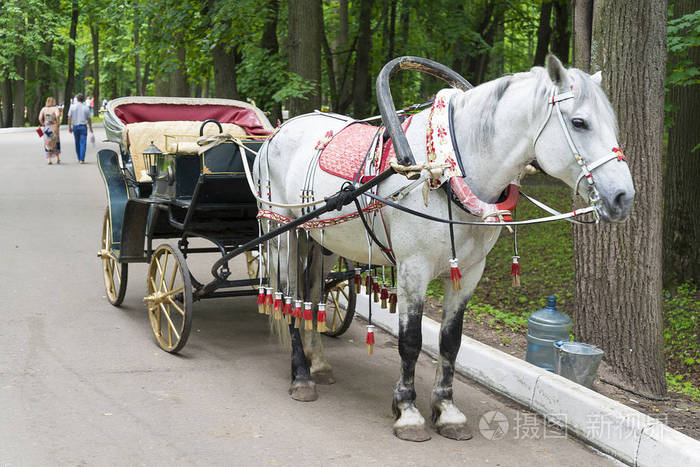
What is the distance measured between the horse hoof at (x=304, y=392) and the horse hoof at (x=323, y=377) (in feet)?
1.11

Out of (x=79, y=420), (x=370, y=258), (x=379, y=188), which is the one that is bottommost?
(x=79, y=420)

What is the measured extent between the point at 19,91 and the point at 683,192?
37.6 metres

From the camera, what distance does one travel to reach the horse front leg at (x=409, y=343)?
4418mm

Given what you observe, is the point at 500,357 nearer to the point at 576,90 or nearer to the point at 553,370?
the point at 553,370

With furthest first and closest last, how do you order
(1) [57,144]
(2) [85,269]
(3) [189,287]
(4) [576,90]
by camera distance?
(1) [57,144] → (2) [85,269] → (3) [189,287] → (4) [576,90]

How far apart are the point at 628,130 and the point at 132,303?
16.8 ft

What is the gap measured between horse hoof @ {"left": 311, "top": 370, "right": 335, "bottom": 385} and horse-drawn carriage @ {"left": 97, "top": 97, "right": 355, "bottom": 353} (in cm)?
79

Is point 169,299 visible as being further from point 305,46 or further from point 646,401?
point 305,46

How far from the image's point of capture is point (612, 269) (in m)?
5.45

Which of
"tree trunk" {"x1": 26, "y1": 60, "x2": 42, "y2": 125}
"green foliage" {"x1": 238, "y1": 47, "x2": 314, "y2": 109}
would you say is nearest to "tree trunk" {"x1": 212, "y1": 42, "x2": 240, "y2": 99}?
"green foliage" {"x1": 238, "y1": 47, "x2": 314, "y2": 109}

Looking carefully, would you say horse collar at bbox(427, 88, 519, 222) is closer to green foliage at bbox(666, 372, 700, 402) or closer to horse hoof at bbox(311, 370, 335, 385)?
horse hoof at bbox(311, 370, 335, 385)

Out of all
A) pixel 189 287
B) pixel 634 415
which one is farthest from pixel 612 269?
pixel 189 287

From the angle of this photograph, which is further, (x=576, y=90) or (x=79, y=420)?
(x=79, y=420)

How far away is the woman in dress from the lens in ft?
66.1
